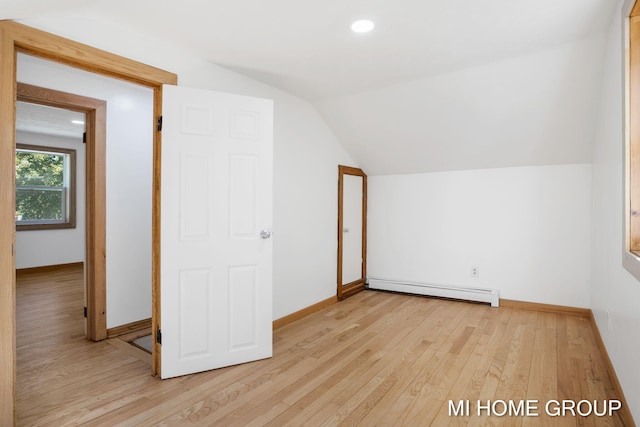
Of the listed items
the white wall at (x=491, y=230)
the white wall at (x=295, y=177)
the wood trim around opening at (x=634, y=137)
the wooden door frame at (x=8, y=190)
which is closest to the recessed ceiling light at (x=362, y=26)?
the white wall at (x=295, y=177)

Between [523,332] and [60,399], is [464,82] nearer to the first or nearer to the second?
[523,332]

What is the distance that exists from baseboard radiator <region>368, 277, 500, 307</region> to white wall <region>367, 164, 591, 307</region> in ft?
0.33

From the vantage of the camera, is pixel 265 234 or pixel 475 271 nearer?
pixel 265 234

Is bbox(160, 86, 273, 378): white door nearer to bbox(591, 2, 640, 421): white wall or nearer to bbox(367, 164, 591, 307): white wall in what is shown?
bbox(591, 2, 640, 421): white wall

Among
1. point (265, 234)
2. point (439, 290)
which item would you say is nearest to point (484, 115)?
point (439, 290)

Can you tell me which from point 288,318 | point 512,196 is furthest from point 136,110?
point 512,196

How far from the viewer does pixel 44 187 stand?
240 inches

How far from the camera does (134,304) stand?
3.31 meters

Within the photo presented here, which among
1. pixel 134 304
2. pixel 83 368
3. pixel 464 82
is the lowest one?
pixel 83 368

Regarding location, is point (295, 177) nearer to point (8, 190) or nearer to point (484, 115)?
point (484, 115)

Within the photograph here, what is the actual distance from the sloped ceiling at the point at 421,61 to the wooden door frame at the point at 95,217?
1166 mm

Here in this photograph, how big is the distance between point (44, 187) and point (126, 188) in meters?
4.12

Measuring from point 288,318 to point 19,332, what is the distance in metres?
2.44

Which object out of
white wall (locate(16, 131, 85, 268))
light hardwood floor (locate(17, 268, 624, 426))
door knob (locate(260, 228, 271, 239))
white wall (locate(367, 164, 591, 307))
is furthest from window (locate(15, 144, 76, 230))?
white wall (locate(367, 164, 591, 307))
